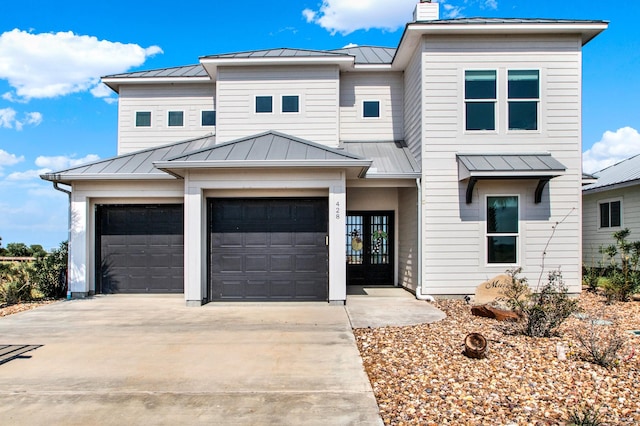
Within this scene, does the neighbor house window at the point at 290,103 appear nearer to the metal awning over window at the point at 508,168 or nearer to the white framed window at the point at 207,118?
the white framed window at the point at 207,118

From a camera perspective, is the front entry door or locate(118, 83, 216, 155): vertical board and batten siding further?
locate(118, 83, 216, 155): vertical board and batten siding

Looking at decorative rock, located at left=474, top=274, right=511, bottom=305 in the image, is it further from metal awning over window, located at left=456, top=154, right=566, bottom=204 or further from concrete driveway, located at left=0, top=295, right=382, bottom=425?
concrete driveway, located at left=0, top=295, right=382, bottom=425

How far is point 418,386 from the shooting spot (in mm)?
4762

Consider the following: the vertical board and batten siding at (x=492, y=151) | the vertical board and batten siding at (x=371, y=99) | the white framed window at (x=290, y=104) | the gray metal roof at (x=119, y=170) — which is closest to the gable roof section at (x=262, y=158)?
the gray metal roof at (x=119, y=170)

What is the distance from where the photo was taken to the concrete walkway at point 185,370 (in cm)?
418

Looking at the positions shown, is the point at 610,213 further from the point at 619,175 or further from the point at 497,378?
the point at 497,378

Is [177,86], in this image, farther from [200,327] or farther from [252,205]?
[200,327]

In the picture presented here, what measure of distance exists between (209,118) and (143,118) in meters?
2.01

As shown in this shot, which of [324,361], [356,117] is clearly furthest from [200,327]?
[356,117]

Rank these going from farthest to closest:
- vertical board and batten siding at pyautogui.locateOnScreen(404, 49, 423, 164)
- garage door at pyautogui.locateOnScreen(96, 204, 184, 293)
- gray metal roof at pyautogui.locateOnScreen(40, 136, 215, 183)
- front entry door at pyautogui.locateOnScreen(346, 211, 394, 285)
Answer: front entry door at pyautogui.locateOnScreen(346, 211, 394, 285) → garage door at pyautogui.locateOnScreen(96, 204, 184, 293) → vertical board and batten siding at pyautogui.locateOnScreen(404, 49, 423, 164) → gray metal roof at pyautogui.locateOnScreen(40, 136, 215, 183)

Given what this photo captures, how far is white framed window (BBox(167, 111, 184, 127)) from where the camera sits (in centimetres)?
1372

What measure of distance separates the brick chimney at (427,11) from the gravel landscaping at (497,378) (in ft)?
28.0

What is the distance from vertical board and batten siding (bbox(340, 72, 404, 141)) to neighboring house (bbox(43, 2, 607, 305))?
1092 millimetres

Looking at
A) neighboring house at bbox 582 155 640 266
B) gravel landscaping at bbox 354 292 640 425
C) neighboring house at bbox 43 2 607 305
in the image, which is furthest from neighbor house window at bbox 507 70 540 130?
gravel landscaping at bbox 354 292 640 425
